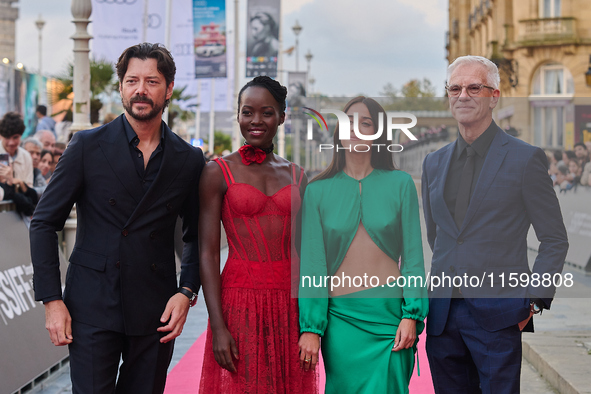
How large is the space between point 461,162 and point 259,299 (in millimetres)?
1196

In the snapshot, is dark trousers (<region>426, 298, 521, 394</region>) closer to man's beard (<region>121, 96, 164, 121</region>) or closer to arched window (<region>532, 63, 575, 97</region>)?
man's beard (<region>121, 96, 164, 121</region>)

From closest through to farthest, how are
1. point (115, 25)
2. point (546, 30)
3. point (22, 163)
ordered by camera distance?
point (22, 163) → point (115, 25) → point (546, 30)

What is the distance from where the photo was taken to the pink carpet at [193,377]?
579cm

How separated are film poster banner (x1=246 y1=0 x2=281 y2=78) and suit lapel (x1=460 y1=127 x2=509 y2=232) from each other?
655 inches

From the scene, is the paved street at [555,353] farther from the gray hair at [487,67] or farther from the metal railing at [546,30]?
the metal railing at [546,30]

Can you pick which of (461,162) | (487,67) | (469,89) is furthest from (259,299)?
(487,67)

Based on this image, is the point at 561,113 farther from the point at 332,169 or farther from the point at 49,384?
the point at 49,384

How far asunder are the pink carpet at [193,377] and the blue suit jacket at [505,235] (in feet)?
7.94

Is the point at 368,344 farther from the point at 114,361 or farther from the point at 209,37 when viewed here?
the point at 209,37

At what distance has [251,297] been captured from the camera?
140 inches

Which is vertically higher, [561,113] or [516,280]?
[561,113]

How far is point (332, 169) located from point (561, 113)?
2495mm

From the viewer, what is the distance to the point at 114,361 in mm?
3465

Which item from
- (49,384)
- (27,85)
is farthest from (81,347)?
(27,85)
